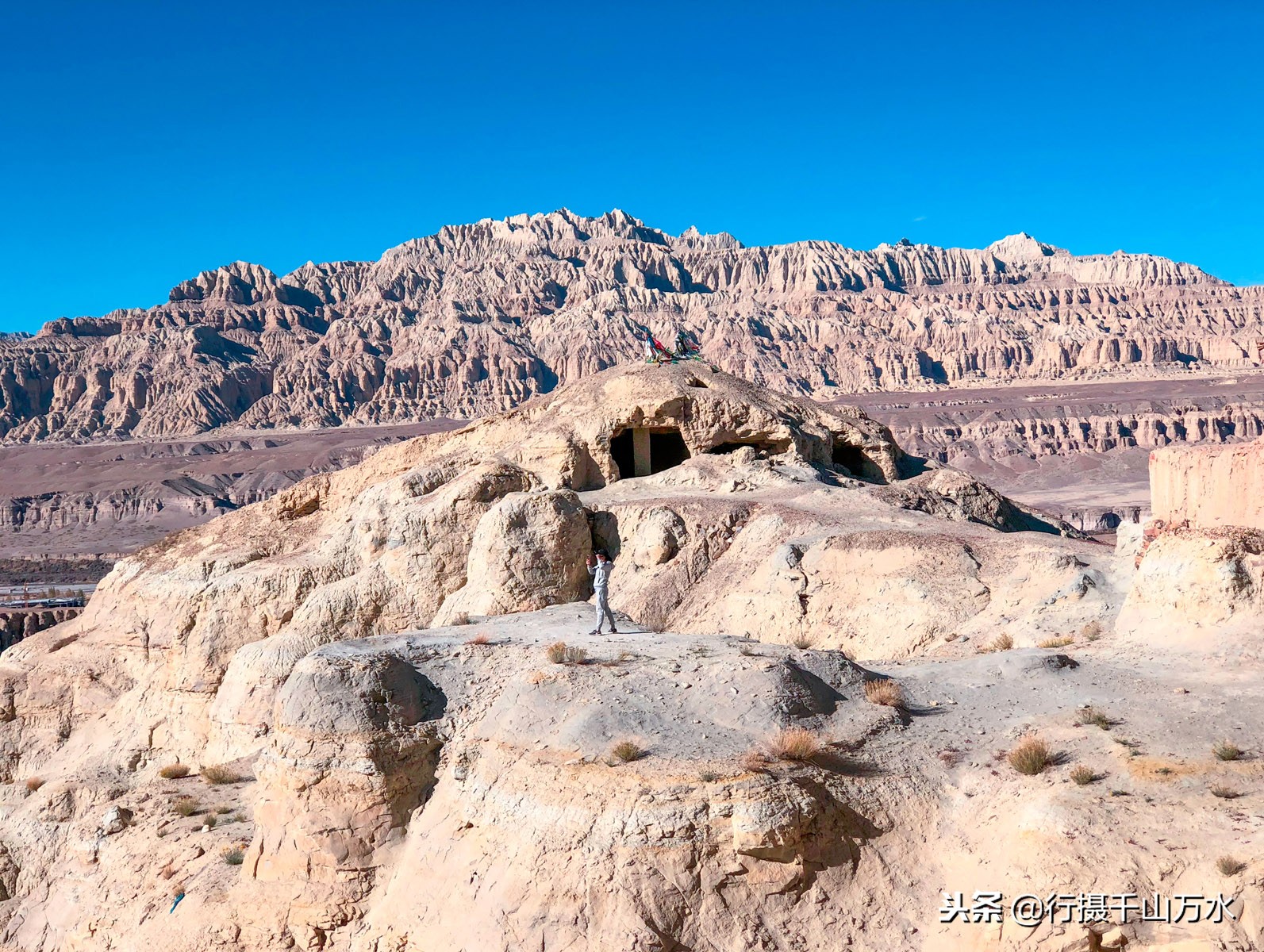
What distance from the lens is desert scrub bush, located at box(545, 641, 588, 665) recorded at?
1131 cm

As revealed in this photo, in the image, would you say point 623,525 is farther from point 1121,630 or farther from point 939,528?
point 1121,630

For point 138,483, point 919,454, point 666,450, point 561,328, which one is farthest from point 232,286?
point 666,450

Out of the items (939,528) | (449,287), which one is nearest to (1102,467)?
(939,528)

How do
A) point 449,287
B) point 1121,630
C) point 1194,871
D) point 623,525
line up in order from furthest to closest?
point 449,287
point 623,525
point 1121,630
point 1194,871

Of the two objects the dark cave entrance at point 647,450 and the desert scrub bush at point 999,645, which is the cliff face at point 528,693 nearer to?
the dark cave entrance at point 647,450

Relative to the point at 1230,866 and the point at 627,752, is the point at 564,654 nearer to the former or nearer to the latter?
the point at 627,752

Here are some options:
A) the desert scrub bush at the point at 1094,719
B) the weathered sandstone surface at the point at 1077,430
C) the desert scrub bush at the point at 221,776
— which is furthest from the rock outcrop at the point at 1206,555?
the weathered sandstone surface at the point at 1077,430

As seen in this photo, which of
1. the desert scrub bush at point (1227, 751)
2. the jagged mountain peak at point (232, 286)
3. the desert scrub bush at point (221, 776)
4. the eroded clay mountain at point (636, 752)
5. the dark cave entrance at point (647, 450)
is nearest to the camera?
the eroded clay mountain at point (636, 752)

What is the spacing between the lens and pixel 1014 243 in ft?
618

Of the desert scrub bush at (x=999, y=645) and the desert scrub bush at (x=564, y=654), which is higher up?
the desert scrub bush at (x=564, y=654)

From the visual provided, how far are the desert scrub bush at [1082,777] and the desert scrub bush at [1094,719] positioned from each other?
966mm

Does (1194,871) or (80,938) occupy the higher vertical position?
(1194,871)

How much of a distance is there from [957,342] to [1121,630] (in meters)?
132

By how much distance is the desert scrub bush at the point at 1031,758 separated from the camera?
29.7ft
